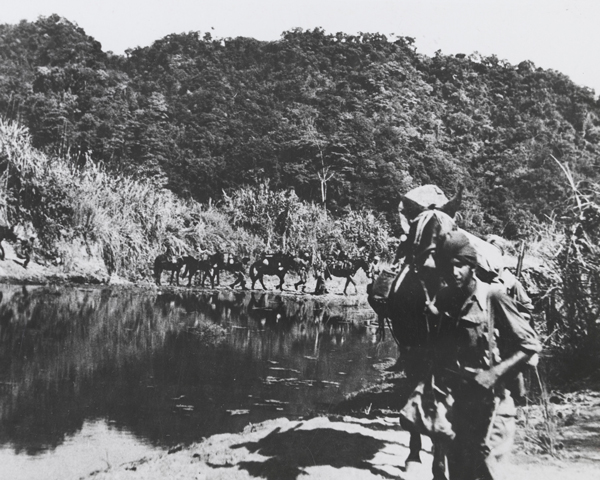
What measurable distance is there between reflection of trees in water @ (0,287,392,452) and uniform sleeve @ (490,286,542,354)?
428 centimetres

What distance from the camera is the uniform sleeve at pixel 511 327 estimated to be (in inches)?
168

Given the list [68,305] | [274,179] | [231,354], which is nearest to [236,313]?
[68,305]

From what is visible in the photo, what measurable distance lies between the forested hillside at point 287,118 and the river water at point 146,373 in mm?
18375

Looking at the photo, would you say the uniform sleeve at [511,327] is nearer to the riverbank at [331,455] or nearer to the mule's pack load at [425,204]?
the mule's pack load at [425,204]

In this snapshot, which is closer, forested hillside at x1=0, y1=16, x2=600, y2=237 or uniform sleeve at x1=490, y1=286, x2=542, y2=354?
uniform sleeve at x1=490, y1=286, x2=542, y2=354

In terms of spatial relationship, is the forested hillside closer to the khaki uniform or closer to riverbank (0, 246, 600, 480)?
riverbank (0, 246, 600, 480)

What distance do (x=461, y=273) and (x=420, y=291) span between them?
32 centimetres

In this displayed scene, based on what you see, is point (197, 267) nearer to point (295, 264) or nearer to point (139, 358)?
point (295, 264)

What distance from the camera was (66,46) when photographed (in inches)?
1922

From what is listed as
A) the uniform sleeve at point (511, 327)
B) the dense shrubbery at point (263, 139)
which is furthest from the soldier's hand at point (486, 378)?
Answer: the dense shrubbery at point (263, 139)

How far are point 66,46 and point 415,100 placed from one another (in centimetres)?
2912

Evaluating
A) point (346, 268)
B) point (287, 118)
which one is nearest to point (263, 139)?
point (287, 118)

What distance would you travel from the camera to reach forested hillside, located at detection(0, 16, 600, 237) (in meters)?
39.6

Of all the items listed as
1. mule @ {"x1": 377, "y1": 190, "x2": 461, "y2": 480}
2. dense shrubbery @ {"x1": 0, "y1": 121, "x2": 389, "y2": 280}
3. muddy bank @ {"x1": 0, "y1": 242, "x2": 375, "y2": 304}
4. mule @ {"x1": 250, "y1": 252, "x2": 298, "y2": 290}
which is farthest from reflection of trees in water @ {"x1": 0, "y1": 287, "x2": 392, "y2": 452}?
mule @ {"x1": 250, "y1": 252, "x2": 298, "y2": 290}
